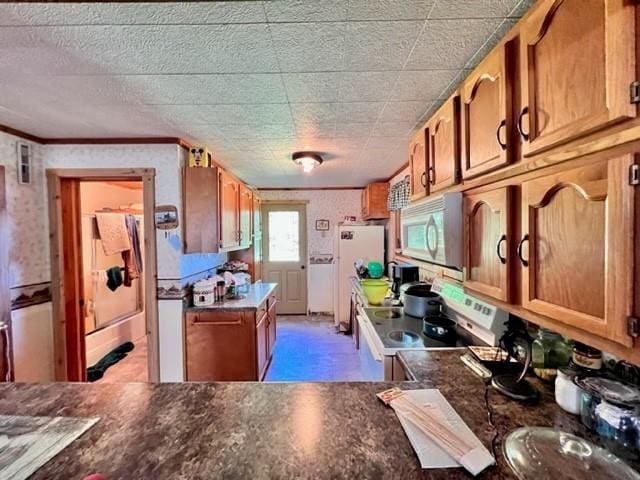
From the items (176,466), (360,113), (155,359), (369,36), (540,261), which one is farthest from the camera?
(155,359)

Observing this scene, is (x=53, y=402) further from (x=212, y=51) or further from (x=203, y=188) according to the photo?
(x=203, y=188)

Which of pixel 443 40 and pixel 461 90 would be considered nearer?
pixel 443 40

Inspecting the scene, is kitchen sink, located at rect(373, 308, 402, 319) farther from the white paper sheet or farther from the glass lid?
the glass lid

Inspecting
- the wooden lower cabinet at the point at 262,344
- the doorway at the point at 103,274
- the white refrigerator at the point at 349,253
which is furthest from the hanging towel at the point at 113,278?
the white refrigerator at the point at 349,253

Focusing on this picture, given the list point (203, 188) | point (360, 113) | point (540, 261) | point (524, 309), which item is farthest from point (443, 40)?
Result: point (203, 188)

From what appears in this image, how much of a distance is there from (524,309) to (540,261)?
0.63ft

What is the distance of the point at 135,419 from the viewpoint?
41.9 inches

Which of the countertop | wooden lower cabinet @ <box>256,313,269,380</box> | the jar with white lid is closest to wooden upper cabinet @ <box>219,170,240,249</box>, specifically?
the countertop

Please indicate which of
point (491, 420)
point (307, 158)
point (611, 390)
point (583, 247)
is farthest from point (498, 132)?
point (307, 158)

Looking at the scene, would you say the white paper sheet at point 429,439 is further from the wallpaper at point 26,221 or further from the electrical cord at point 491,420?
the wallpaper at point 26,221

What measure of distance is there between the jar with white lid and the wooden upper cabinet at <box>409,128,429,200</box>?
48.9 inches

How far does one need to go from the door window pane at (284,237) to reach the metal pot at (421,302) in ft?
11.3

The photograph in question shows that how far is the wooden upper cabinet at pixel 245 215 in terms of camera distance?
3801 millimetres

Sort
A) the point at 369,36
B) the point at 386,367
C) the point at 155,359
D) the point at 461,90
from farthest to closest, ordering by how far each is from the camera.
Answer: the point at 155,359 → the point at 386,367 → the point at 461,90 → the point at 369,36
